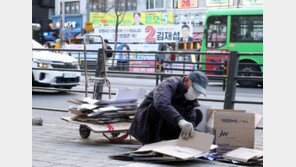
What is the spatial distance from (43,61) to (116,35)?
2108cm

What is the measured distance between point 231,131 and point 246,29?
16310mm

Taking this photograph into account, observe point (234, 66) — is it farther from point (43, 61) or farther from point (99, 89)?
point (43, 61)

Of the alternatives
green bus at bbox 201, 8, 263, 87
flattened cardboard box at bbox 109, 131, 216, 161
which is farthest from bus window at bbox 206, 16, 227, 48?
flattened cardboard box at bbox 109, 131, 216, 161

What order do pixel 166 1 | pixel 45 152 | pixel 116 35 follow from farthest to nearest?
pixel 166 1, pixel 116 35, pixel 45 152

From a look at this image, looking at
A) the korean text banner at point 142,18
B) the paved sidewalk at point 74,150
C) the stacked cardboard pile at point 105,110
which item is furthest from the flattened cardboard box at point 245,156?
the korean text banner at point 142,18

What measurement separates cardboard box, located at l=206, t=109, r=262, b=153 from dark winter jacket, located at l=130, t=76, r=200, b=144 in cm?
29

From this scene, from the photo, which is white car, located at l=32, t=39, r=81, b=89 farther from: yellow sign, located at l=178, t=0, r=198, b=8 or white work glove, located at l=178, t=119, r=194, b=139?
yellow sign, located at l=178, t=0, r=198, b=8

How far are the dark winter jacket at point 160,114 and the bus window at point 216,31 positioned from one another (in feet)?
54.0

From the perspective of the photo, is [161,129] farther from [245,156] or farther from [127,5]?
[127,5]

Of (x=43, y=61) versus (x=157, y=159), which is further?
(x=43, y=61)

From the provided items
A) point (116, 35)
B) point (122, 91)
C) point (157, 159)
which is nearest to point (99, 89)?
point (122, 91)

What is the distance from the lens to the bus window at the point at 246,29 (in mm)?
20516

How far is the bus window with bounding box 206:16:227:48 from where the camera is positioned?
837 inches

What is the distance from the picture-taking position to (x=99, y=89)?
26.0 ft
